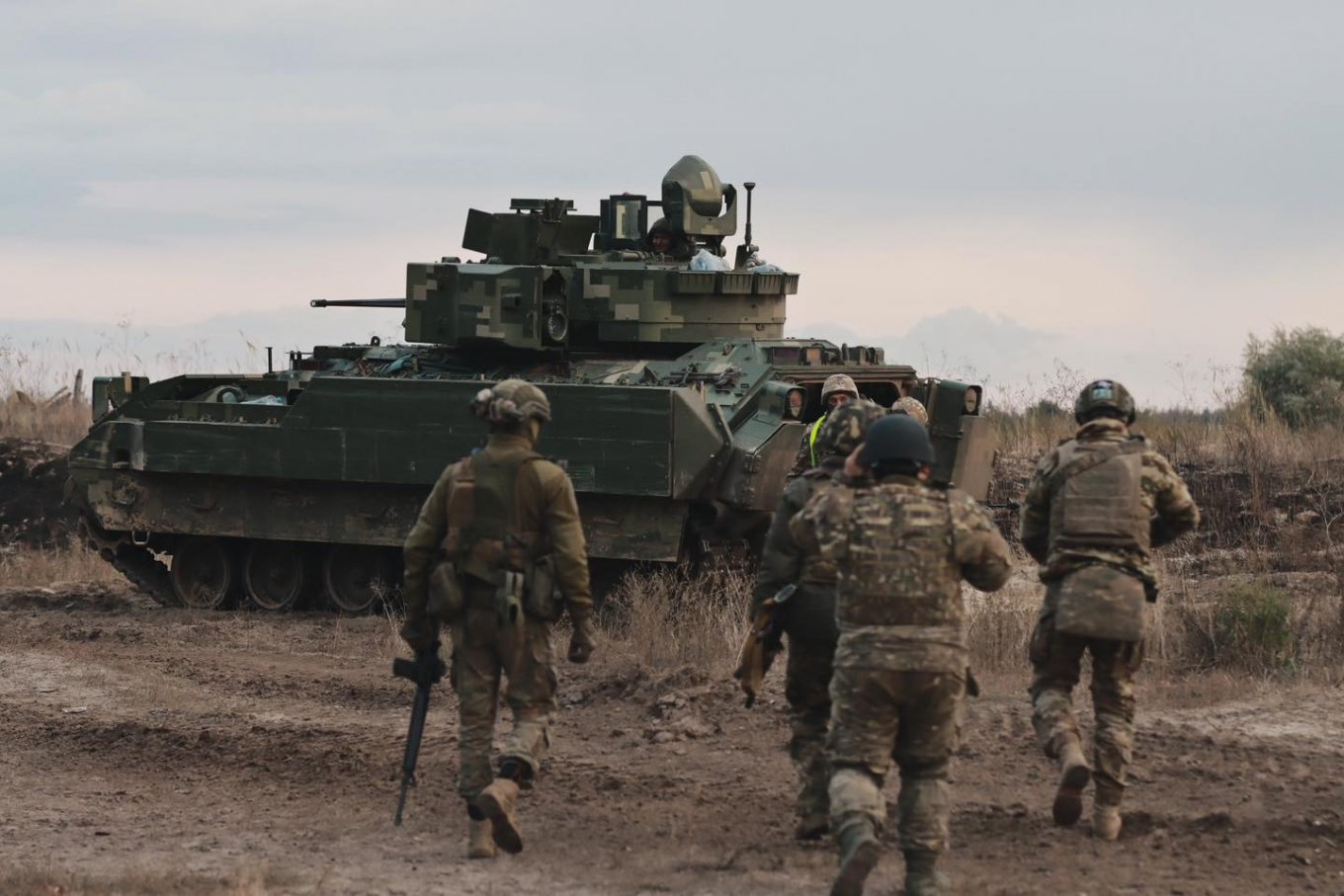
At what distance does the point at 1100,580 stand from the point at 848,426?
1206mm

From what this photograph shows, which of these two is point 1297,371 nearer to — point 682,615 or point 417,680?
point 682,615

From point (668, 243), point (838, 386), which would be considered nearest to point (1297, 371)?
point (668, 243)

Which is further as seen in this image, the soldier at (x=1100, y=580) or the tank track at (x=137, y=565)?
the tank track at (x=137, y=565)

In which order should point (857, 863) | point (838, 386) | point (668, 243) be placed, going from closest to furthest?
point (857, 863), point (838, 386), point (668, 243)

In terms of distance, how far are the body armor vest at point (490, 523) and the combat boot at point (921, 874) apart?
6.65 ft

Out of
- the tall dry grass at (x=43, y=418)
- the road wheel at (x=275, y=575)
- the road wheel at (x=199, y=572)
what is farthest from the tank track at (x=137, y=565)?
the tall dry grass at (x=43, y=418)

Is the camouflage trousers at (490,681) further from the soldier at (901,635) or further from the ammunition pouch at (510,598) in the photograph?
the soldier at (901,635)

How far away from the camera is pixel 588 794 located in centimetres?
923

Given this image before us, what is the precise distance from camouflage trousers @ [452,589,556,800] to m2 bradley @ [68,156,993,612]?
533 cm

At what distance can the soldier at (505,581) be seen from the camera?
26.5 ft

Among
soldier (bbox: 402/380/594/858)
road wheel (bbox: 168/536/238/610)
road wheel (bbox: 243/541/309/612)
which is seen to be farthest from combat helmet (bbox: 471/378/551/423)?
Answer: road wheel (bbox: 168/536/238/610)

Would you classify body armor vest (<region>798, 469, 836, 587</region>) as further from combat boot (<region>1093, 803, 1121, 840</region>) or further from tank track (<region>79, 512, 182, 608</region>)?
tank track (<region>79, 512, 182, 608</region>)

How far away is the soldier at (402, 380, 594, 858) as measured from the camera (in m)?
8.07

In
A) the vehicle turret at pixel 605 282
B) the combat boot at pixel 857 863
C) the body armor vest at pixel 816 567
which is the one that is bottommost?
the combat boot at pixel 857 863
